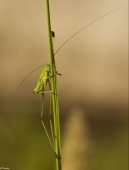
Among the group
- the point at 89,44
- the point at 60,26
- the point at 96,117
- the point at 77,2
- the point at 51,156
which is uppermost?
the point at 77,2

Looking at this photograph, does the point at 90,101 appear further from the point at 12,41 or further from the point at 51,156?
the point at 51,156

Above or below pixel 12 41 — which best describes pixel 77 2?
above

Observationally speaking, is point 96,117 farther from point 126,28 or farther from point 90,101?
point 126,28

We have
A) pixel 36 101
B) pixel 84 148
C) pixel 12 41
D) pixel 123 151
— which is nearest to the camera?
pixel 84 148

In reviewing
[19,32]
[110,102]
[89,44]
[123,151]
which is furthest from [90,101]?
[123,151]

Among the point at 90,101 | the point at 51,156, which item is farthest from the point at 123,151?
the point at 90,101

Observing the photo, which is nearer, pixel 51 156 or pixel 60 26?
pixel 51 156

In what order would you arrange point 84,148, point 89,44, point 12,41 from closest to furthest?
1. point 84,148
2. point 12,41
3. point 89,44

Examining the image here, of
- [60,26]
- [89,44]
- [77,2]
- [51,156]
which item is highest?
[77,2]

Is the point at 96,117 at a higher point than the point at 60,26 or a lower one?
lower
